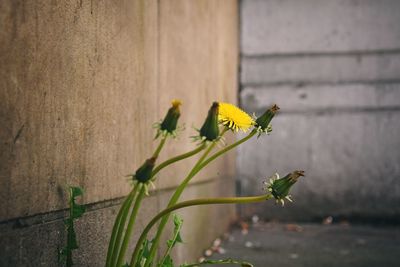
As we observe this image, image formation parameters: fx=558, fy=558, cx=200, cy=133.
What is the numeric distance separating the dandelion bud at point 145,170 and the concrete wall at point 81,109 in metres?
0.37

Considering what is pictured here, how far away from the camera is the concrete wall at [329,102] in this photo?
6.84 m

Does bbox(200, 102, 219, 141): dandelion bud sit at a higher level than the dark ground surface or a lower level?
higher

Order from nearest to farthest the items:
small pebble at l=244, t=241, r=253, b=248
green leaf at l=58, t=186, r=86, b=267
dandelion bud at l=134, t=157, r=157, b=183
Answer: dandelion bud at l=134, t=157, r=157, b=183 → green leaf at l=58, t=186, r=86, b=267 → small pebble at l=244, t=241, r=253, b=248

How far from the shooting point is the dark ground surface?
4.61 m

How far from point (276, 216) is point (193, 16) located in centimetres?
345

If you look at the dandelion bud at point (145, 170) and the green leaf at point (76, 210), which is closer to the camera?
the dandelion bud at point (145, 170)

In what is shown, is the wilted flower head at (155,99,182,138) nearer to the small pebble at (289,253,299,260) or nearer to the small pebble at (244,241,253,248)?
the small pebble at (289,253,299,260)

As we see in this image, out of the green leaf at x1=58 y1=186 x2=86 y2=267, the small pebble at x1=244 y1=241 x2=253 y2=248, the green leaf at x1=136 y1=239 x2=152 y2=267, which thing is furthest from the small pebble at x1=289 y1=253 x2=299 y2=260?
the green leaf at x1=58 y1=186 x2=86 y2=267

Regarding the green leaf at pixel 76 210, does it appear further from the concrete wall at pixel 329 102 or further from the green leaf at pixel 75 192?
the concrete wall at pixel 329 102

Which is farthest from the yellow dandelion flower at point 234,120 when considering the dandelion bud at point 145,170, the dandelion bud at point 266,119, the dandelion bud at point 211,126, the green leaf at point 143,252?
the green leaf at point 143,252

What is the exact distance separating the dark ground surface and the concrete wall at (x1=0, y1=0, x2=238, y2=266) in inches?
45.4

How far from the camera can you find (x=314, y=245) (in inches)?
213

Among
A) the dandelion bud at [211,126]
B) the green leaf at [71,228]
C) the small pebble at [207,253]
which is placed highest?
the dandelion bud at [211,126]

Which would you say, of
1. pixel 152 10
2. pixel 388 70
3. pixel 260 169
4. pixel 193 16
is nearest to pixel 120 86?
pixel 152 10
